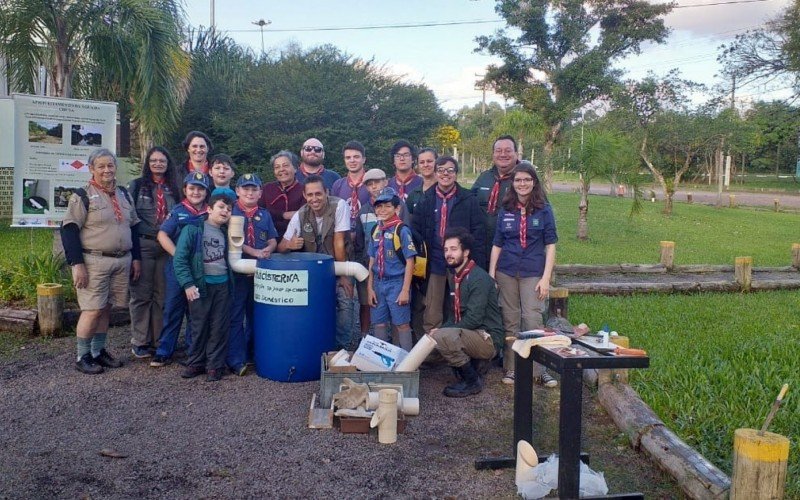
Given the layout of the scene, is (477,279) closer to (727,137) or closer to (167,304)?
(167,304)

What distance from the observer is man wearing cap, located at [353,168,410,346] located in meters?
6.48

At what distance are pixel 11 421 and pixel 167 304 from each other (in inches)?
63.3

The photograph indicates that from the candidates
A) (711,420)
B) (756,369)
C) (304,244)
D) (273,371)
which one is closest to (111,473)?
(273,371)

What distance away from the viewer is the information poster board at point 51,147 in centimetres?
832

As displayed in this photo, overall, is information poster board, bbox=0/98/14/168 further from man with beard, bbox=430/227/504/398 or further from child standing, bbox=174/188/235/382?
man with beard, bbox=430/227/504/398

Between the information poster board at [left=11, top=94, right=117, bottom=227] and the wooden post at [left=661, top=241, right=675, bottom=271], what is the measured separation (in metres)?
8.60

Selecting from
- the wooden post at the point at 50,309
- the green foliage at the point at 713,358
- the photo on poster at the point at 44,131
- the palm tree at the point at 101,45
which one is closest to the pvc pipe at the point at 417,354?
the green foliage at the point at 713,358

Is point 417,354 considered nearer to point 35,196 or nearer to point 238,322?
point 238,322

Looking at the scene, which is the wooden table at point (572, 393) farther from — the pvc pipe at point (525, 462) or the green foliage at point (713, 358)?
the green foliage at point (713, 358)

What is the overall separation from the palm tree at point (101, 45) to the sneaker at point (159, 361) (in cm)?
545

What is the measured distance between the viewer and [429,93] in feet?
61.8

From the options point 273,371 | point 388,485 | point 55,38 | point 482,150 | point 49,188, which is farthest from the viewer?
point 482,150

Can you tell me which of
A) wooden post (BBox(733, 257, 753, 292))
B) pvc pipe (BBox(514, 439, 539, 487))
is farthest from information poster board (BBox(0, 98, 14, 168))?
wooden post (BBox(733, 257, 753, 292))

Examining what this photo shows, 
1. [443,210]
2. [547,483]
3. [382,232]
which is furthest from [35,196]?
[547,483]
